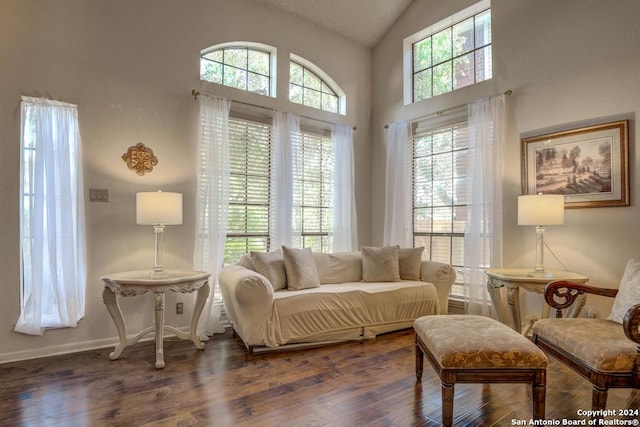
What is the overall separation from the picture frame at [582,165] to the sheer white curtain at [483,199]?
0.27m

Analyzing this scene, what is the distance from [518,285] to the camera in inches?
120

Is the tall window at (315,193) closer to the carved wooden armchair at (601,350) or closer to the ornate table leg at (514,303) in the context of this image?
the ornate table leg at (514,303)

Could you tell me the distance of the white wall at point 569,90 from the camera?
302cm

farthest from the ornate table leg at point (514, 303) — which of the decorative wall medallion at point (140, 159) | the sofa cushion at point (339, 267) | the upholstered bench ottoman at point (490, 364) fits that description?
the decorative wall medallion at point (140, 159)

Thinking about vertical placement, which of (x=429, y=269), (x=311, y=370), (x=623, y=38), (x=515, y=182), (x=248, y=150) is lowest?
(x=311, y=370)

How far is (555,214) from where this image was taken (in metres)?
3.09

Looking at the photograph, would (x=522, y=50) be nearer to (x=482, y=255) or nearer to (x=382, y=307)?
(x=482, y=255)

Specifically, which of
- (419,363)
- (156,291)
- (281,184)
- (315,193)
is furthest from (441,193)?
(156,291)

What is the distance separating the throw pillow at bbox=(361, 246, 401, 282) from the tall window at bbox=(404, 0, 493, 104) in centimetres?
209

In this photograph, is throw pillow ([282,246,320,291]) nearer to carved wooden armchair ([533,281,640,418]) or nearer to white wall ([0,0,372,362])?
white wall ([0,0,372,362])

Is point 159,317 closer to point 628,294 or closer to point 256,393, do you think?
point 256,393

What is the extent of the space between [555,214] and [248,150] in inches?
120

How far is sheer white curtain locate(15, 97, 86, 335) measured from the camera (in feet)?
9.41

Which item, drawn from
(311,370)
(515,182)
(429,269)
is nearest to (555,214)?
(515,182)
